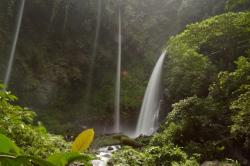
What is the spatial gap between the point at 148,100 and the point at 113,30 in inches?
269

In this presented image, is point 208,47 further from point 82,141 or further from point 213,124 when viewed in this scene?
point 82,141

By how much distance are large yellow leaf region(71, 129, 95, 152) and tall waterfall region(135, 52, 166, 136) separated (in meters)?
13.4

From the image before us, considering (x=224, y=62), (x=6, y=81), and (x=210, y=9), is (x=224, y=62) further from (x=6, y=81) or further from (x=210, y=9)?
(x=6, y=81)

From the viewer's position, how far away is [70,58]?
19031 millimetres

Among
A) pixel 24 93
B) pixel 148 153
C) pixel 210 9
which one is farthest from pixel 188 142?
pixel 24 93

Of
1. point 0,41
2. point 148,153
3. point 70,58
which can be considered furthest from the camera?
point 70,58

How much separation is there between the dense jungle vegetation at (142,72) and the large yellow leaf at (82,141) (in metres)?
3.24

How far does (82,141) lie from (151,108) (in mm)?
14805

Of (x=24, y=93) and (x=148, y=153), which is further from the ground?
(x=24, y=93)

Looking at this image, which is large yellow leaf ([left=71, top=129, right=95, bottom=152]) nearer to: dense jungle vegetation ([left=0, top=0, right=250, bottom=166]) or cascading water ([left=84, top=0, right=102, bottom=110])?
dense jungle vegetation ([left=0, top=0, right=250, bottom=166])

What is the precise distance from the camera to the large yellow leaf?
544mm

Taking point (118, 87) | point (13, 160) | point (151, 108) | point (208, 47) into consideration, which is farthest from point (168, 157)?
point (118, 87)

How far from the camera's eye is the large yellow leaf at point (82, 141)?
54 cm

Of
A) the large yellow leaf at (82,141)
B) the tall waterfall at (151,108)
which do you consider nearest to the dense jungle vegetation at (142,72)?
the tall waterfall at (151,108)
